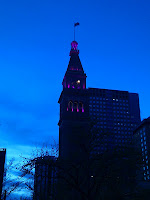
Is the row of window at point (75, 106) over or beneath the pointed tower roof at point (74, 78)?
beneath

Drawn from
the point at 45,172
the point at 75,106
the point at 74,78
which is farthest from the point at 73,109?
the point at 45,172

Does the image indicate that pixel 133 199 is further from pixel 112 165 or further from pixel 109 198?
pixel 112 165

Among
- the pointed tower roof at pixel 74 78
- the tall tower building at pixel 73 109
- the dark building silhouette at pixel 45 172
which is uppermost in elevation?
the pointed tower roof at pixel 74 78

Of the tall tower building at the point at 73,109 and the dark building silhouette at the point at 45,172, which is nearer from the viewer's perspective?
the dark building silhouette at the point at 45,172

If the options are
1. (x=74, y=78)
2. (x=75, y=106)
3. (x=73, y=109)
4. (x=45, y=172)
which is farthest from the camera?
(x=74, y=78)

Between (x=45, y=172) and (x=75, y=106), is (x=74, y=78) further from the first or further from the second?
(x=45, y=172)

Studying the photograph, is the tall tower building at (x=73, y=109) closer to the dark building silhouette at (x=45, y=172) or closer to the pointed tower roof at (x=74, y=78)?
the pointed tower roof at (x=74, y=78)

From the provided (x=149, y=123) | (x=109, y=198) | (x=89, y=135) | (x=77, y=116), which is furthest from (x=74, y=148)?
(x=149, y=123)

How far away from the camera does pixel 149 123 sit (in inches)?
7525

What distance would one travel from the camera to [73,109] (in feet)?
303

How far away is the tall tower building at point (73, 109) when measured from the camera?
8569 cm

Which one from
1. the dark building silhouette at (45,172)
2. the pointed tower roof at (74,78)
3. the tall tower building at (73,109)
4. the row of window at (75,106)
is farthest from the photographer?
the pointed tower roof at (74,78)

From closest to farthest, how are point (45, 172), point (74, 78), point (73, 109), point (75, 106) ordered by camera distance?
1. point (45, 172)
2. point (73, 109)
3. point (75, 106)
4. point (74, 78)

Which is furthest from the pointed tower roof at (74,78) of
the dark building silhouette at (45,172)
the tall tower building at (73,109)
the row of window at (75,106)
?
the dark building silhouette at (45,172)
